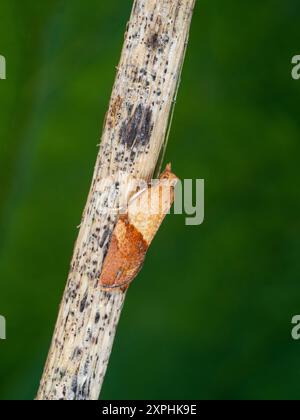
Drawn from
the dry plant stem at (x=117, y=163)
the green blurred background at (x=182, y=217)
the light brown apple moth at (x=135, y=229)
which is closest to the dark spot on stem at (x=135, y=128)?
the dry plant stem at (x=117, y=163)

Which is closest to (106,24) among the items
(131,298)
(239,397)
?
(131,298)

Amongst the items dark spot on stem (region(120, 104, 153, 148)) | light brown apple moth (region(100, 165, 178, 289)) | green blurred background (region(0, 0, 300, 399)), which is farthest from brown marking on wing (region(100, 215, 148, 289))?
green blurred background (region(0, 0, 300, 399))

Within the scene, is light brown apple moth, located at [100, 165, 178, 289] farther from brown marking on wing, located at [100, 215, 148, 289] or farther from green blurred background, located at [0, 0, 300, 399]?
green blurred background, located at [0, 0, 300, 399]

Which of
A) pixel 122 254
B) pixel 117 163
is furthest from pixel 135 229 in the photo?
pixel 117 163

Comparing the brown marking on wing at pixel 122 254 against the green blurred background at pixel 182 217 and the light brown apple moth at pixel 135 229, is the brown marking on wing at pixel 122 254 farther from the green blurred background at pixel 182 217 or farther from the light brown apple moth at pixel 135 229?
the green blurred background at pixel 182 217

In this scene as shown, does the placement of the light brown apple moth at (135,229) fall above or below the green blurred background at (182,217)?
below

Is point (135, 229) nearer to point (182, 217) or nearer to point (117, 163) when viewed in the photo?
point (117, 163)

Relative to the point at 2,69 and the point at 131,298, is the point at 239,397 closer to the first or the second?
the point at 131,298
